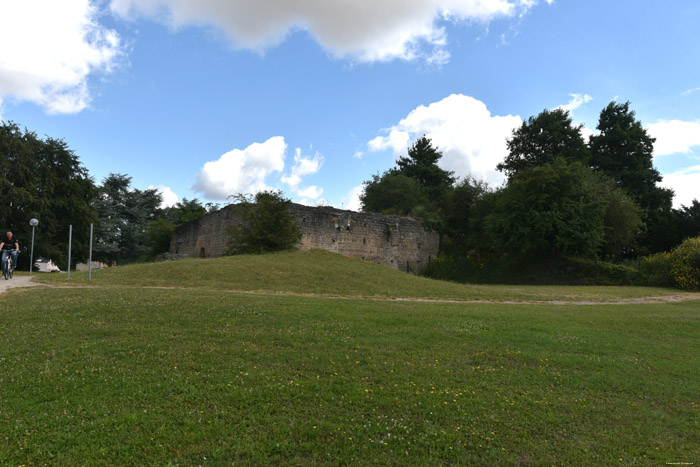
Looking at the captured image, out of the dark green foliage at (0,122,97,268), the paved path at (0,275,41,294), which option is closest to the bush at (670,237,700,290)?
the paved path at (0,275,41,294)

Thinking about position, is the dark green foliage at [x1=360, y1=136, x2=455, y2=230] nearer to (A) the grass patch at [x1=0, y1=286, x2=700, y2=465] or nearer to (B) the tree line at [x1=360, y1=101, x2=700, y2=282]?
(B) the tree line at [x1=360, y1=101, x2=700, y2=282]

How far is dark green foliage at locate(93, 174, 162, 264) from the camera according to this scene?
1577 inches

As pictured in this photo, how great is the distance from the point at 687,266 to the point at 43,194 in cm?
4043

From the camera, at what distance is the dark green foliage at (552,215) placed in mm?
22641

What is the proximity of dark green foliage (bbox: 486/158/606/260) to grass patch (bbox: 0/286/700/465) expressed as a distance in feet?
53.6

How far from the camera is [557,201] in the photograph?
23.6 metres

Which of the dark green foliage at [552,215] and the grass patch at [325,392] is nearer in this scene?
the grass patch at [325,392]

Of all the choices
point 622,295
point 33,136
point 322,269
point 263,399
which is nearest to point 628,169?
point 622,295

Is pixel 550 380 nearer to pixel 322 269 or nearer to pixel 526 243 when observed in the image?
pixel 322 269

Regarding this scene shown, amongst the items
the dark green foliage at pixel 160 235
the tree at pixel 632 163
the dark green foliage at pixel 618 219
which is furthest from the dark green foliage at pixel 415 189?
the dark green foliage at pixel 160 235

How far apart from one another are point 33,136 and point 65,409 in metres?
36.0

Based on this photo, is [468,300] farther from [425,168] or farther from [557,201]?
[425,168]

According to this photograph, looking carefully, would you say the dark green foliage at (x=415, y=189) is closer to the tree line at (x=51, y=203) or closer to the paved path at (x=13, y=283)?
the tree line at (x=51, y=203)

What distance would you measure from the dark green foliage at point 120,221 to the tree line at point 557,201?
944 inches
